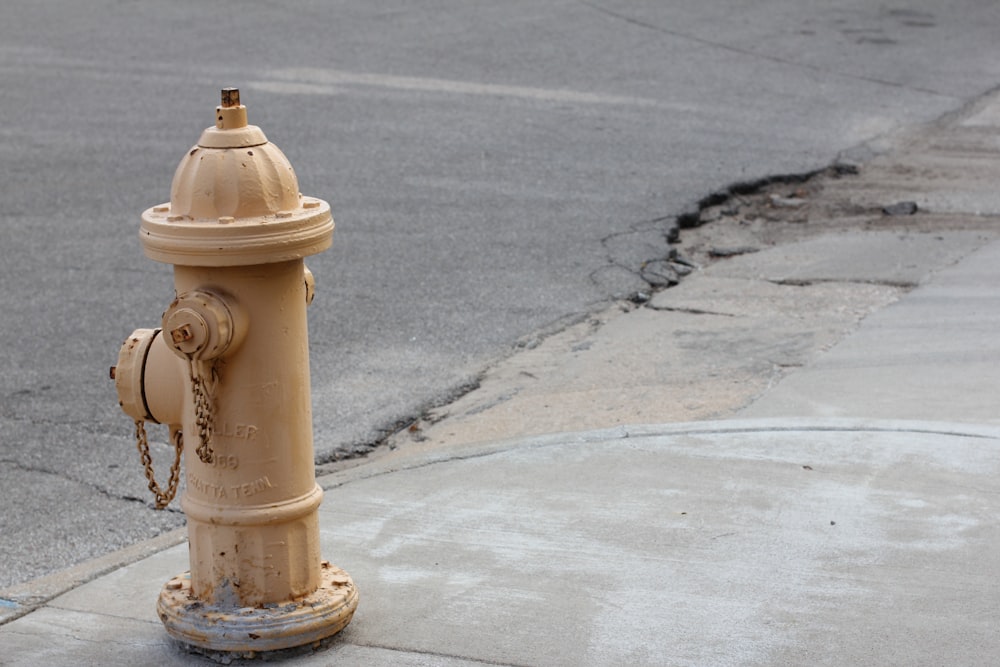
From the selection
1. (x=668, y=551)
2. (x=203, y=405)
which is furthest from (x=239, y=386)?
(x=668, y=551)

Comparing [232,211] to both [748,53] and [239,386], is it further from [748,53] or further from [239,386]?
[748,53]

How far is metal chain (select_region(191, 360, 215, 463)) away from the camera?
2918 millimetres

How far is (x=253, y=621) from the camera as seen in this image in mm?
3008

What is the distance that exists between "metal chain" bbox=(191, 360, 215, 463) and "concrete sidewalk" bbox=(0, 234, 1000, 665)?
541mm

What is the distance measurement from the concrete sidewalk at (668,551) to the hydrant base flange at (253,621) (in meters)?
0.07

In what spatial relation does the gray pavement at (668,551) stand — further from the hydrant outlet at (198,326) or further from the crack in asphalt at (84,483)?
the hydrant outlet at (198,326)

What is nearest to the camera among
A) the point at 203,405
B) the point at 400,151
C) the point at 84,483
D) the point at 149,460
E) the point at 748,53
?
the point at 203,405

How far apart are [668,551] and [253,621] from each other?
1.21 m

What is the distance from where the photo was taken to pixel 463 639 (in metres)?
3.13

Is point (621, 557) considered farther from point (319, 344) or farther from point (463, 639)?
point (319, 344)

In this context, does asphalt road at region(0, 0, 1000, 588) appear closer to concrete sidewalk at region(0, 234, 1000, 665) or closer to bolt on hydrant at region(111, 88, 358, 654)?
concrete sidewalk at region(0, 234, 1000, 665)

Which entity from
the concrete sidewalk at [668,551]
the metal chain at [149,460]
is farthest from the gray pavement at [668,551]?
the metal chain at [149,460]

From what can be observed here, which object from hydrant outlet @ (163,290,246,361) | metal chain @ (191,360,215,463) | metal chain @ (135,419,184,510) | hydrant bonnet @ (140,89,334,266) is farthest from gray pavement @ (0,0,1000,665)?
hydrant bonnet @ (140,89,334,266)

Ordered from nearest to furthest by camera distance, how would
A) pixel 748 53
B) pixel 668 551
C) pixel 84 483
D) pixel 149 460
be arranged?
pixel 149 460 < pixel 668 551 < pixel 84 483 < pixel 748 53
